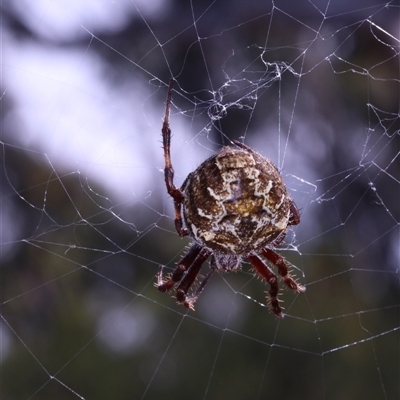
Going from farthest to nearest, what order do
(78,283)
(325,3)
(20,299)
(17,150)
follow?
(78,283)
(20,299)
(17,150)
(325,3)

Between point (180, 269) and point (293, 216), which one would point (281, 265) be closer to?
point (293, 216)

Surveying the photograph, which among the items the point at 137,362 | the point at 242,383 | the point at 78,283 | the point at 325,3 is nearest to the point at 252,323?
the point at 242,383

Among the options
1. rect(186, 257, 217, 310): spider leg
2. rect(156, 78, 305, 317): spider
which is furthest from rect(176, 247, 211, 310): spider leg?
rect(156, 78, 305, 317): spider

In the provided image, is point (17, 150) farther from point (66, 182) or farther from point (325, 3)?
point (325, 3)

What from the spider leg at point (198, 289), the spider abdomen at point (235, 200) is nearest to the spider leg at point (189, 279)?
the spider leg at point (198, 289)

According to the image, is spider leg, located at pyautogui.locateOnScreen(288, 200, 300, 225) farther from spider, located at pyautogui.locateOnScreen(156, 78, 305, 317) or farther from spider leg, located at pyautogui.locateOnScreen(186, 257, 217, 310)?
spider leg, located at pyautogui.locateOnScreen(186, 257, 217, 310)

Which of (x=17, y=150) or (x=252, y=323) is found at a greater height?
(x=17, y=150)

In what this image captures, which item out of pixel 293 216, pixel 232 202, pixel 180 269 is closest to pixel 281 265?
pixel 293 216

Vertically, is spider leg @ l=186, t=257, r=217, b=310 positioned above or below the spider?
below
